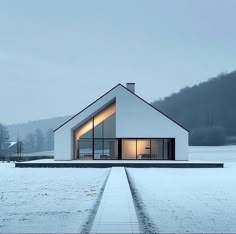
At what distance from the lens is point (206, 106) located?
100 m

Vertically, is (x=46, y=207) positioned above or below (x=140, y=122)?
below

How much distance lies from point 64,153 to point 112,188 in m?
14.9

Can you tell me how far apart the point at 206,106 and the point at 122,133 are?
7715 cm

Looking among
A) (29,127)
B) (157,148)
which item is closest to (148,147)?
(157,148)

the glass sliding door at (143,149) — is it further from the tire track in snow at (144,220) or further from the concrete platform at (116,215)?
the tire track in snow at (144,220)

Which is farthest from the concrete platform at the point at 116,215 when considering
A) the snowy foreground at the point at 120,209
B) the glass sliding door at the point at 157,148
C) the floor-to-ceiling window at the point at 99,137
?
the glass sliding door at the point at 157,148

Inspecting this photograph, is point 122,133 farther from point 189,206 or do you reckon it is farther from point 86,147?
point 189,206

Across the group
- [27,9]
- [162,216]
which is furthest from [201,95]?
[162,216]

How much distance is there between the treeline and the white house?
6803 centimetres

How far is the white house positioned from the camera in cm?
2600

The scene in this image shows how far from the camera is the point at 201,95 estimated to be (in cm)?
10012

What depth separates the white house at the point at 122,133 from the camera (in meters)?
26.0

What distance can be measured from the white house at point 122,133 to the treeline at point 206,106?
68031 millimetres

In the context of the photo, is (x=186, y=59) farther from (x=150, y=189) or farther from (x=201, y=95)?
(x=150, y=189)
